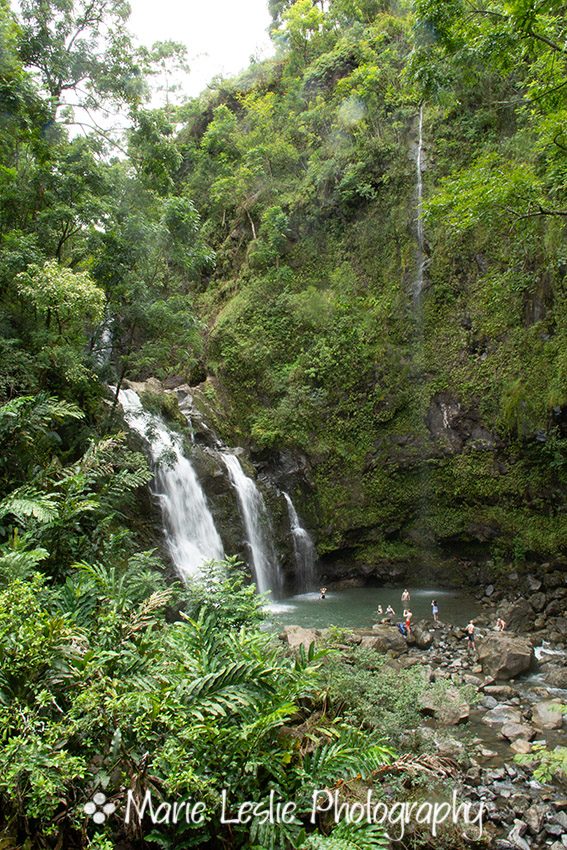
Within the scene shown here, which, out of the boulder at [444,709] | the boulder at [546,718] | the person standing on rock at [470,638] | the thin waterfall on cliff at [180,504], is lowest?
the boulder at [546,718]

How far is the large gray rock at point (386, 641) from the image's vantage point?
10047 millimetres

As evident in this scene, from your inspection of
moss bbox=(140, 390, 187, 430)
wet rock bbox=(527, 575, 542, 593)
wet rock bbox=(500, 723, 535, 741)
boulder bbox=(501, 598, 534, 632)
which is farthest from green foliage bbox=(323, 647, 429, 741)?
wet rock bbox=(527, 575, 542, 593)

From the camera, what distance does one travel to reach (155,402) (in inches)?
464

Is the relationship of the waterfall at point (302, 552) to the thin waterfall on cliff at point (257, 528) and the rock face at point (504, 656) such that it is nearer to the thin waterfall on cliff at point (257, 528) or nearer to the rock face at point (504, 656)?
the thin waterfall on cliff at point (257, 528)

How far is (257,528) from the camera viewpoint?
1566 cm

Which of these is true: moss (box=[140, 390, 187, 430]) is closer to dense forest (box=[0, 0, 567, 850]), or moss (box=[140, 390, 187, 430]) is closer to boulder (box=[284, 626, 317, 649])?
dense forest (box=[0, 0, 567, 850])

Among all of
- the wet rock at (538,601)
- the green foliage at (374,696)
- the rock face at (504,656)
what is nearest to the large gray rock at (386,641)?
the rock face at (504,656)

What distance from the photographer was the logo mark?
286 centimetres

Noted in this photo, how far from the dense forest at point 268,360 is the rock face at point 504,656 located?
340cm

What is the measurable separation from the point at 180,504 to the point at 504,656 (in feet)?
27.2

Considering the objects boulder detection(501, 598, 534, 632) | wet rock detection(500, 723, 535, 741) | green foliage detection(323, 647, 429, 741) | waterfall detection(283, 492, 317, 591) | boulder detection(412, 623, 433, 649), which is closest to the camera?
green foliage detection(323, 647, 429, 741)

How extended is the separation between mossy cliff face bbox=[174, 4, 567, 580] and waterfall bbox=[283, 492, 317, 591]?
40 cm

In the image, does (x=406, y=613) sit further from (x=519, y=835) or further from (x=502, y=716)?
(x=519, y=835)

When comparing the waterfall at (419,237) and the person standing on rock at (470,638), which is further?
the waterfall at (419,237)
